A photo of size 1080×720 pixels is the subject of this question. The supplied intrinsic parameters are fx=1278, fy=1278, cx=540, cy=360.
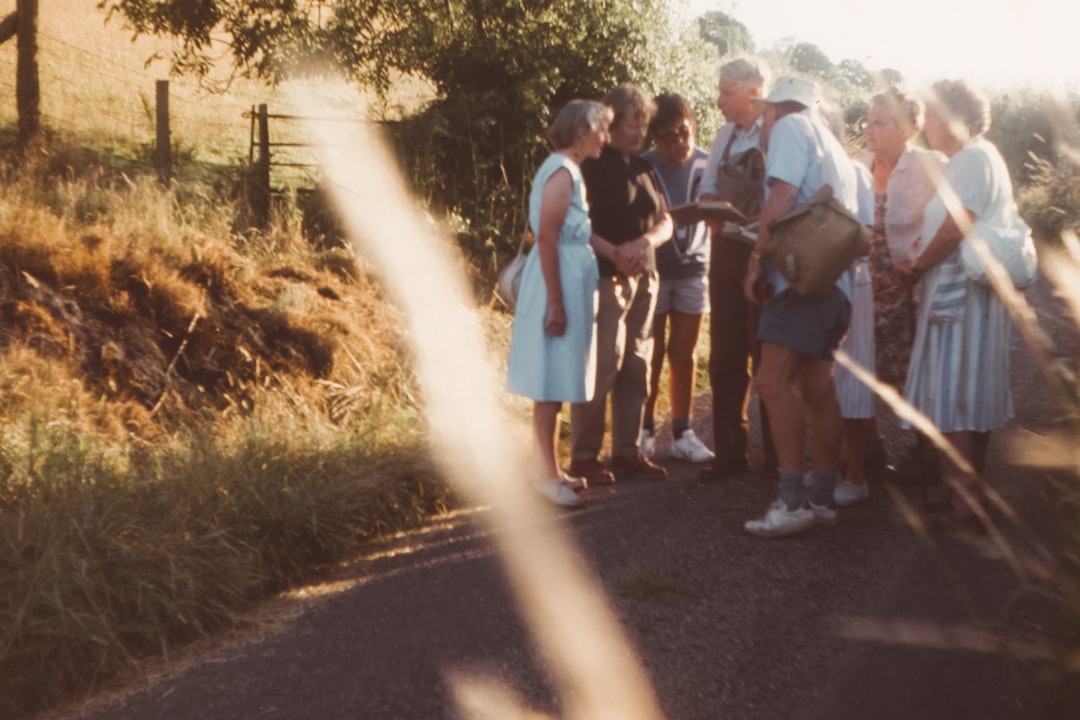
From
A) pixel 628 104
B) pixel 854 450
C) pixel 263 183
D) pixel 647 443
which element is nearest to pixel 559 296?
pixel 628 104

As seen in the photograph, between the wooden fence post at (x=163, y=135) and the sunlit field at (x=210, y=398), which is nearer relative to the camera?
the sunlit field at (x=210, y=398)

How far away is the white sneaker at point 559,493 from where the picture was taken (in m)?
6.71

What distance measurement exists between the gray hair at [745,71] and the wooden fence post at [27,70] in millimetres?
8149

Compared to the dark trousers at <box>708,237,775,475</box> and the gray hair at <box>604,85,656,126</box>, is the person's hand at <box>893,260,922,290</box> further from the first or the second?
the gray hair at <box>604,85,656,126</box>

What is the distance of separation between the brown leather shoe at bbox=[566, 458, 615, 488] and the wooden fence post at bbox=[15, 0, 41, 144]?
775 centimetres

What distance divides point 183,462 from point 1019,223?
14.1ft

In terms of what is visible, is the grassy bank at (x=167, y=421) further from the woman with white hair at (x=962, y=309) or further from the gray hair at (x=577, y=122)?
the woman with white hair at (x=962, y=309)

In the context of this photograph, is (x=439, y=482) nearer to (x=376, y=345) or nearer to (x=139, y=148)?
(x=376, y=345)

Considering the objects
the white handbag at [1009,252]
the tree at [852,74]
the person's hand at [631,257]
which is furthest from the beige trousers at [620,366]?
the tree at [852,74]

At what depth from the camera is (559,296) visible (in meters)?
6.64

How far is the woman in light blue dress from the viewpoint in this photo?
650 cm

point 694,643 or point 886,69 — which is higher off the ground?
point 886,69

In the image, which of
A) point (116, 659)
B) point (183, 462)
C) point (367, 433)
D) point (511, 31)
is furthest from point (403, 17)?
point (116, 659)

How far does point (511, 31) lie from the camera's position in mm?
12820
